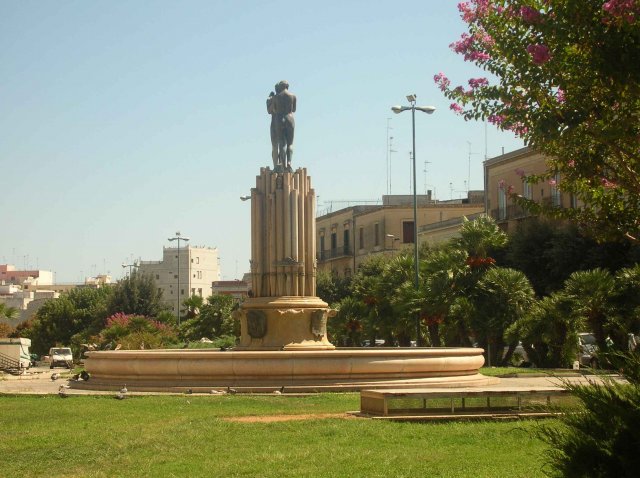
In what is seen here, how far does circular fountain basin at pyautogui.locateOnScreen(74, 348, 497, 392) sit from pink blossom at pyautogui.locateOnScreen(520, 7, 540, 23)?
11867 mm

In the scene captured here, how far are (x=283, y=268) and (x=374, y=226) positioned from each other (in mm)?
51823

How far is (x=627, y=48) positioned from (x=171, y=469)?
6361 mm

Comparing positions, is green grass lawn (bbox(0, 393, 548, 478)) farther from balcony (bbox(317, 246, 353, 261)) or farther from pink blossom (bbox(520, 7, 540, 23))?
balcony (bbox(317, 246, 353, 261))

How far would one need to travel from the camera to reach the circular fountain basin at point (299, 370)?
74.8 feet

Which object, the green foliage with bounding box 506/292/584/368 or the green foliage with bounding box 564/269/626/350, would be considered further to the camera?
the green foliage with bounding box 506/292/584/368

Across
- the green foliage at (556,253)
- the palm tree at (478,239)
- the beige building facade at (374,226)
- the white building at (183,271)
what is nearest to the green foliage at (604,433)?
the palm tree at (478,239)

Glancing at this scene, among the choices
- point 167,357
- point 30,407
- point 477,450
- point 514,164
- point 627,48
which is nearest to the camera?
point 627,48

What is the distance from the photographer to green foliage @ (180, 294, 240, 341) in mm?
56375

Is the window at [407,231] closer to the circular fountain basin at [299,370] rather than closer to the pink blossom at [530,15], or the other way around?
the circular fountain basin at [299,370]

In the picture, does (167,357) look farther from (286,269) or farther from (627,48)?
(627,48)

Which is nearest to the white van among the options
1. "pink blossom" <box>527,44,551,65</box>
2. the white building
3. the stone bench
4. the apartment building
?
the stone bench

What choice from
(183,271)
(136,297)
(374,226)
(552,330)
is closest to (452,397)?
(552,330)

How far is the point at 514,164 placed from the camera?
58406mm

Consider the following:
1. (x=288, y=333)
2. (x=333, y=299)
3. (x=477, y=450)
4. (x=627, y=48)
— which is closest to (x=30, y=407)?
(x=288, y=333)
